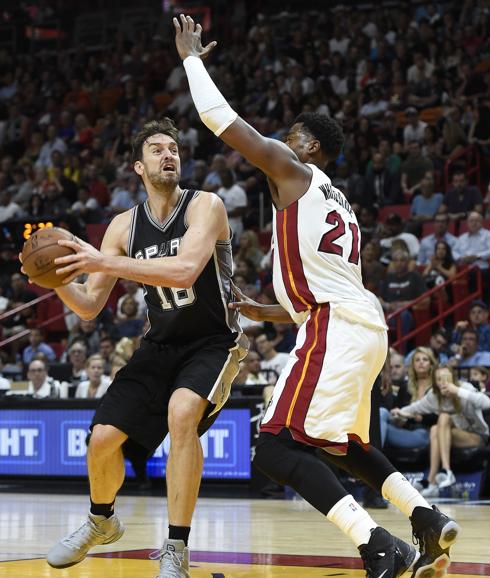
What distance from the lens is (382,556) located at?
14.9ft

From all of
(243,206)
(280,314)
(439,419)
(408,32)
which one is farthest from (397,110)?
(280,314)

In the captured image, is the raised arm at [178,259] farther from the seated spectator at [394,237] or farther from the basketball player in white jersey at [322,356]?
the seated spectator at [394,237]

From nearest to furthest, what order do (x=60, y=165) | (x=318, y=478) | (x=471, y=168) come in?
(x=318, y=478) < (x=471, y=168) < (x=60, y=165)

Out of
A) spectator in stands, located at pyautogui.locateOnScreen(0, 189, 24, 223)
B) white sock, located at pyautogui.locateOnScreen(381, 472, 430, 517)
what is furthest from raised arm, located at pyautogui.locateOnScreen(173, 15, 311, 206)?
spectator in stands, located at pyautogui.locateOnScreen(0, 189, 24, 223)

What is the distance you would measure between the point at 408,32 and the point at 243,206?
13.2ft

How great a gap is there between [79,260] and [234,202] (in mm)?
12210

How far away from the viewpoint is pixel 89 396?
12.8m

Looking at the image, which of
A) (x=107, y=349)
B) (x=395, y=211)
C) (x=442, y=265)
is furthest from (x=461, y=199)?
(x=107, y=349)

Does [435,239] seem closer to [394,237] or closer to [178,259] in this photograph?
[394,237]

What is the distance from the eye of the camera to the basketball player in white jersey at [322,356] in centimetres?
472

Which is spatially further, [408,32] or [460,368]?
[408,32]

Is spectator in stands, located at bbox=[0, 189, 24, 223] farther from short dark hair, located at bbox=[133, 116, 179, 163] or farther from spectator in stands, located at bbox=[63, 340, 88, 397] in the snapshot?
short dark hair, located at bbox=[133, 116, 179, 163]

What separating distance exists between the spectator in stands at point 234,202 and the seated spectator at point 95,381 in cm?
444

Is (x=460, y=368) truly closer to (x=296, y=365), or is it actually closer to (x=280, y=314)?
(x=280, y=314)
